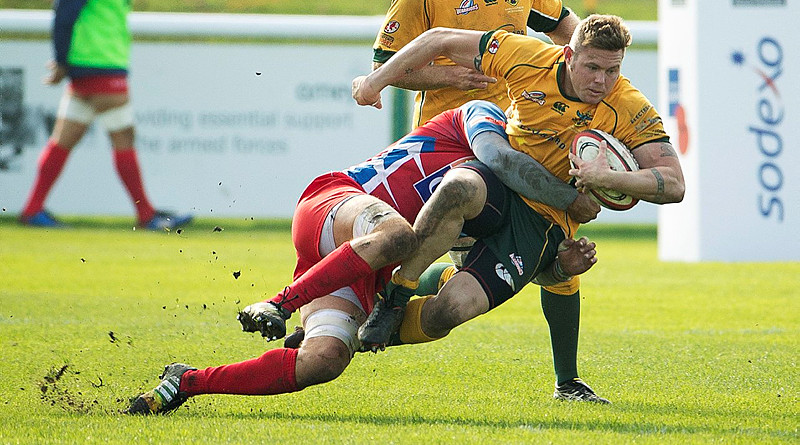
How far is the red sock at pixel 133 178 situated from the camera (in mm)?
17234

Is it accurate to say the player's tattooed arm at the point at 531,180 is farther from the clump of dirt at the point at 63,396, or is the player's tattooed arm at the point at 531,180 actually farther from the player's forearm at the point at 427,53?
the clump of dirt at the point at 63,396

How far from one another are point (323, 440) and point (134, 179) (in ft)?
42.3

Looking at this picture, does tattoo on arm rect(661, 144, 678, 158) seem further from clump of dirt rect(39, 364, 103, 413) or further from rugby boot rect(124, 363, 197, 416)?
clump of dirt rect(39, 364, 103, 413)

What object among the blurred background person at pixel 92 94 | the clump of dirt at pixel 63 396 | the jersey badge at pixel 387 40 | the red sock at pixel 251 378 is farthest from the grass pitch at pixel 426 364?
the blurred background person at pixel 92 94

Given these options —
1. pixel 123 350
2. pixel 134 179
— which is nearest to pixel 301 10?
pixel 134 179

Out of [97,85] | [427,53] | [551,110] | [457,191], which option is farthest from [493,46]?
[97,85]

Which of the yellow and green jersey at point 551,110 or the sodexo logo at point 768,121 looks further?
the sodexo logo at point 768,121

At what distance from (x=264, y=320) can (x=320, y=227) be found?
85 cm

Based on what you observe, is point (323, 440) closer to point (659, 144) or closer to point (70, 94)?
point (659, 144)

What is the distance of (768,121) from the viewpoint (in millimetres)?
14641

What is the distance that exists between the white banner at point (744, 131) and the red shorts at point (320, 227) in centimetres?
919

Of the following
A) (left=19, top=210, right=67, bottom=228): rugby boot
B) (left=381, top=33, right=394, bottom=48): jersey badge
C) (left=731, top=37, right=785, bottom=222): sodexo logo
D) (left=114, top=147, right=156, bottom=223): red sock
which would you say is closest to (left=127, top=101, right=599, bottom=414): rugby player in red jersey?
(left=381, top=33, right=394, bottom=48): jersey badge

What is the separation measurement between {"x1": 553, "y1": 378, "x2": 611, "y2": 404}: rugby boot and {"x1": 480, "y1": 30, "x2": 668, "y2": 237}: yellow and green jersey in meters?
0.73

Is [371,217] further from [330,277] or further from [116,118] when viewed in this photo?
[116,118]
